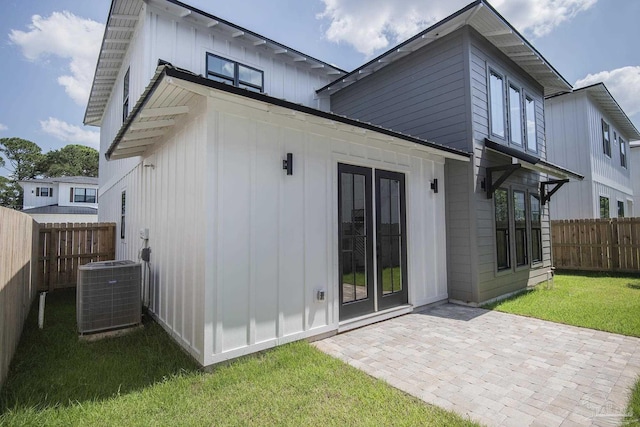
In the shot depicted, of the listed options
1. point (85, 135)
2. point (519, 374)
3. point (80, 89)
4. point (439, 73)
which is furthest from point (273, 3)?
point (85, 135)

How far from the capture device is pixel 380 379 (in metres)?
2.97

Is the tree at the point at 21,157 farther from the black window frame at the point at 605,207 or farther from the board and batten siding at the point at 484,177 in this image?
the black window frame at the point at 605,207

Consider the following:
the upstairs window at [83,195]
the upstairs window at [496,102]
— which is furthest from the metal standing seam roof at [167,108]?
the upstairs window at [83,195]

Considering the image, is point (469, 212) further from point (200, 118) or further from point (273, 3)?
point (273, 3)

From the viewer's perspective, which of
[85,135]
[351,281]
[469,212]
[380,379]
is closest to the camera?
[380,379]

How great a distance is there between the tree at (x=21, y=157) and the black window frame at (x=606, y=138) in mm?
49192

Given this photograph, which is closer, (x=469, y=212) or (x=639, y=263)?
(x=469, y=212)

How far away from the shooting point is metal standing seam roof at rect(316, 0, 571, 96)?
5719 mm

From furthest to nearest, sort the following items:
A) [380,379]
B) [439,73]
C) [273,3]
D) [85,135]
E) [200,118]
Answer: [85,135]
[273,3]
[439,73]
[200,118]
[380,379]

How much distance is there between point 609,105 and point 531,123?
795cm

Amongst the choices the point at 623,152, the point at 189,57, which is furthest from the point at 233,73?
the point at 623,152

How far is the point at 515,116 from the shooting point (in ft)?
24.3

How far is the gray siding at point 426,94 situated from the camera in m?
6.14

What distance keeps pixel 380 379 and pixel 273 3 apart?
7.95 meters
